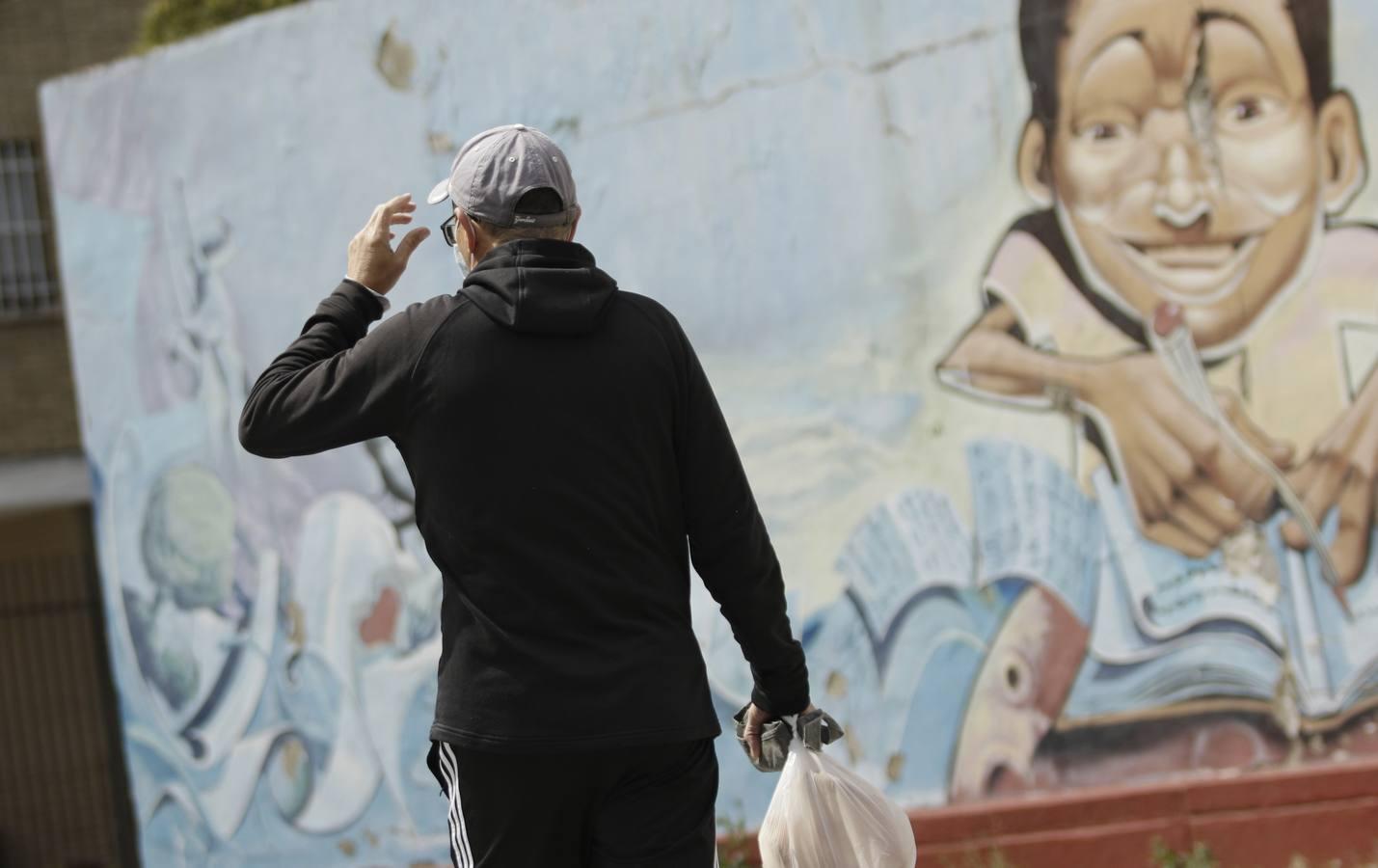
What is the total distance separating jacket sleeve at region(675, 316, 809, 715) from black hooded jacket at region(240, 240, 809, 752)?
3cm

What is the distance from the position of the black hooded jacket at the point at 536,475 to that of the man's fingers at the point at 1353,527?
2.78 metres

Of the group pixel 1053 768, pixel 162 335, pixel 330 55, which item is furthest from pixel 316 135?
pixel 1053 768

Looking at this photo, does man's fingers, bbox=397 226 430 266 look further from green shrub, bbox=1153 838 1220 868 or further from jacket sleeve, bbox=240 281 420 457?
green shrub, bbox=1153 838 1220 868

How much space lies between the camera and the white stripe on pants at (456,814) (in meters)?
2.33

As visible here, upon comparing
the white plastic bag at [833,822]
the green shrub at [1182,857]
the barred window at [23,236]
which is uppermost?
the barred window at [23,236]

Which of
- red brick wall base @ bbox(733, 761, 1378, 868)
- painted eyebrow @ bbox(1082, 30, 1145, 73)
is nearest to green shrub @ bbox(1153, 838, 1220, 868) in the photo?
red brick wall base @ bbox(733, 761, 1378, 868)

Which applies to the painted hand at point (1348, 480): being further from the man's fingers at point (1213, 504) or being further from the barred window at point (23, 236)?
the barred window at point (23, 236)

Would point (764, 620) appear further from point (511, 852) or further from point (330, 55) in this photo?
point (330, 55)

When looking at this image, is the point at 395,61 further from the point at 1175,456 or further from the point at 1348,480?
the point at 1348,480

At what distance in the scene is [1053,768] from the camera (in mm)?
4832

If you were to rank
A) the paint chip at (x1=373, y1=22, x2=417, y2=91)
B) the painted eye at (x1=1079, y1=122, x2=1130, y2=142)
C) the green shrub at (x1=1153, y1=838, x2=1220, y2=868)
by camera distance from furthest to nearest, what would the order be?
the paint chip at (x1=373, y1=22, x2=417, y2=91) → the painted eye at (x1=1079, y1=122, x2=1130, y2=142) → the green shrub at (x1=1153, y1=838, x2=1220, y2=868)

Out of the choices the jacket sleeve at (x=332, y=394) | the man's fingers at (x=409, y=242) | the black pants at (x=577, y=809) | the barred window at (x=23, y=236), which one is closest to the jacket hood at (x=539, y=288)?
the jacket sleeve at (x=332, y=394)

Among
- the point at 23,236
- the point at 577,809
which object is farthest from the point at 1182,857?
the point at 23,236

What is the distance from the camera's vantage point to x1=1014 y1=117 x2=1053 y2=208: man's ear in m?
4.91
